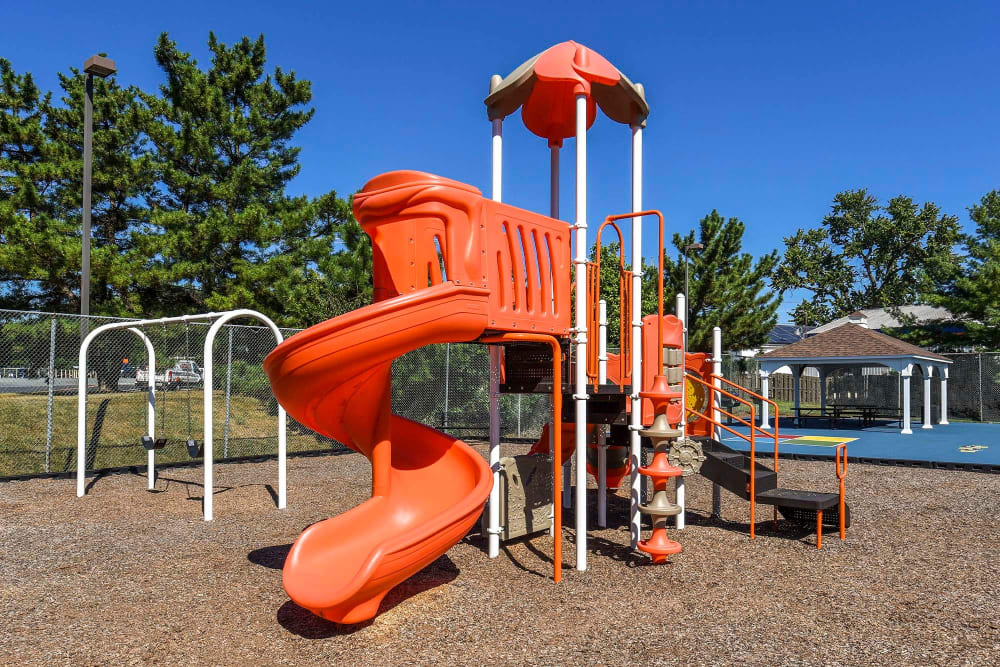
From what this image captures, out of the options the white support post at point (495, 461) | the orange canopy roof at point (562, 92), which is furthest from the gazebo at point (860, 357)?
the white support post at point (495, 461)

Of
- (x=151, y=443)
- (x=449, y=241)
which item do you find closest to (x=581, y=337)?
(x=449, y=241)

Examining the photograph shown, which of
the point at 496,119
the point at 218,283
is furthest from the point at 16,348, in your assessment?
Answer: the point at 496,119

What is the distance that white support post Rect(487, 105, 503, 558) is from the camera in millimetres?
6429

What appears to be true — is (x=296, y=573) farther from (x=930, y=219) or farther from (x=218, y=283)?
(x=930, y=219)

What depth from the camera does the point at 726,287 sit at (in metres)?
27.9

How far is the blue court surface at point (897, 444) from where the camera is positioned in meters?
13.1

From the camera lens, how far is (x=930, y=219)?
173 ft

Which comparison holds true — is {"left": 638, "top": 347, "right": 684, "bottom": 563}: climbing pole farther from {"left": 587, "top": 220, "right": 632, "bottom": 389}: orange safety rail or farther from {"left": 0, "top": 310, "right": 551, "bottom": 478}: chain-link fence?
{"left": 0, "top": 310, "right": 551, "bottom": 478}: chain-link fence

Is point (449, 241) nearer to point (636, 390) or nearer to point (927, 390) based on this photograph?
point (636, 390)

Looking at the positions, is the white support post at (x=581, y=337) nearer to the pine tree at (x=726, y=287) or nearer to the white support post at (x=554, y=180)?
the white support post at (x=554, y=180)

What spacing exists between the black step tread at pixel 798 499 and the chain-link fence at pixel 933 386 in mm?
16570

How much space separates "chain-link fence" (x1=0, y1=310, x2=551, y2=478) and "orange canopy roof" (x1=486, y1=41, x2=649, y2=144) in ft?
20.6

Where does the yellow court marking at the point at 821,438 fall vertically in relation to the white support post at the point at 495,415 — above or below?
below

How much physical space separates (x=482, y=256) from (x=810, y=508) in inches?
164
